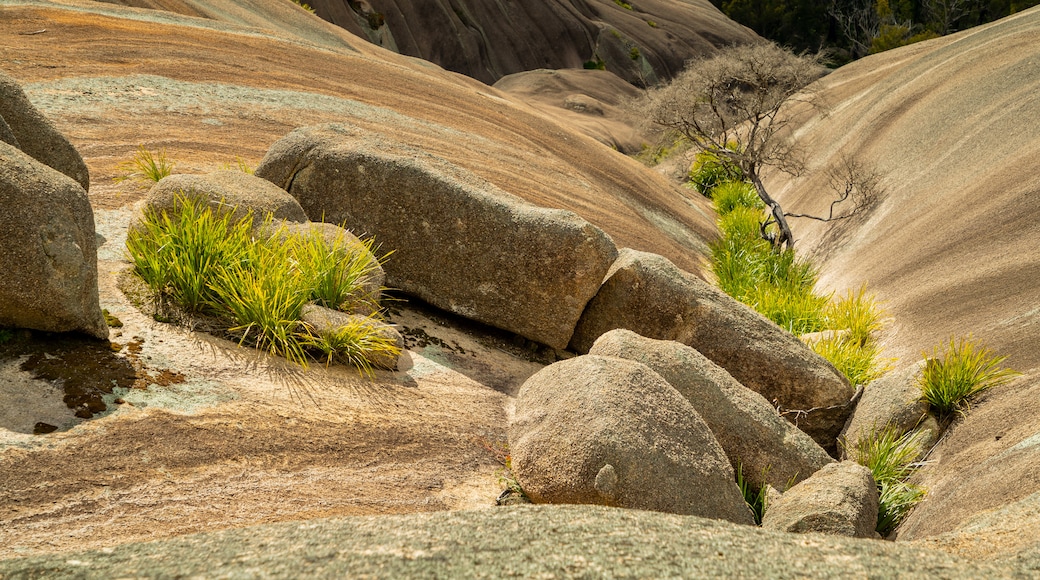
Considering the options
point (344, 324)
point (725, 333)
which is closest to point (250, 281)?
point (344, 324)

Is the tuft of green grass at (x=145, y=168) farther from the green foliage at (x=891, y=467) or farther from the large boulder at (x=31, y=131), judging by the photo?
the green foliage at (x=891, y=467)

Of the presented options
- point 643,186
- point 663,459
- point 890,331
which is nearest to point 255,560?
point 663,459

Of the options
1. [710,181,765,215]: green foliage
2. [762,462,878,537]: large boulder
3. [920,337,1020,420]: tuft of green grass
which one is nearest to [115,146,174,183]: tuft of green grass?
[762,462,878,537]: large boulder

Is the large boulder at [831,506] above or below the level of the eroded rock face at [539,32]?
below

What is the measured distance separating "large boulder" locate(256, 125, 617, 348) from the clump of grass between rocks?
3.87 ft

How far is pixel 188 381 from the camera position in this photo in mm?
4812

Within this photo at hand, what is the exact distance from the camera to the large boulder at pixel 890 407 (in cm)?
624

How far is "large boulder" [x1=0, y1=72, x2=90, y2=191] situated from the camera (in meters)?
5.96

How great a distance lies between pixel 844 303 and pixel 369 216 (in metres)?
5.50

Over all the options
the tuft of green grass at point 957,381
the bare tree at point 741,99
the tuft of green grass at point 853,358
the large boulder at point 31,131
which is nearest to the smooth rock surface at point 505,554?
the tuft of green grass at point 957,381

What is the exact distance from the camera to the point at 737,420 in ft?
18.3

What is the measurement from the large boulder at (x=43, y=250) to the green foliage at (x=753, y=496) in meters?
3.94

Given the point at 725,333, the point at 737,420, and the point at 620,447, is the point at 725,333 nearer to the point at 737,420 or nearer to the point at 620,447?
the point at 737,420

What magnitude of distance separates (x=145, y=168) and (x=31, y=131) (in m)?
1.56
